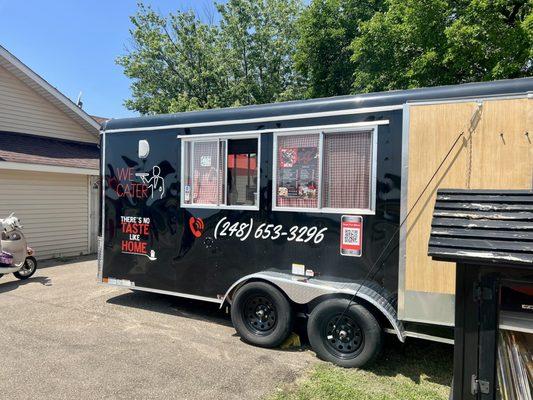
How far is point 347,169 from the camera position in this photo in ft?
14.6

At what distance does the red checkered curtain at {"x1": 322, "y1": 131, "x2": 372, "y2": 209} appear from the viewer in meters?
4.36

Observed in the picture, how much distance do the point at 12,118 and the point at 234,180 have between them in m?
9.31

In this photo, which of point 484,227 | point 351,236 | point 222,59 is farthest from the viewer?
point 222,59

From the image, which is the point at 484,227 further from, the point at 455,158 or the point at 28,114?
the point at 28,114

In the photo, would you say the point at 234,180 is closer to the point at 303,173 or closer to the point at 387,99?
the point at 303,173

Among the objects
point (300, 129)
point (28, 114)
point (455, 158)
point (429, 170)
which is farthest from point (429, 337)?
point (28, 114)

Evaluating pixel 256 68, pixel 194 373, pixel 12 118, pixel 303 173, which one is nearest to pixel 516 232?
pixel 303 173

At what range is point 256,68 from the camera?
20.3m

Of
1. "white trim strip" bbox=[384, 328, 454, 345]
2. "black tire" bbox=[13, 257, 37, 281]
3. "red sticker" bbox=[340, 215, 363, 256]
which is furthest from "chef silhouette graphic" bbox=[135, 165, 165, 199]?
"black tire" bbox=[13, 257, 37, 281]

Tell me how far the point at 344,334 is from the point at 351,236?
3.44 feet

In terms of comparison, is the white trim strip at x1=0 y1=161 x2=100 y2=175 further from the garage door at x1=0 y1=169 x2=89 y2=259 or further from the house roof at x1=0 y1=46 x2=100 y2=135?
the house roof at x1=0 y1=46 x2=100 y2=135

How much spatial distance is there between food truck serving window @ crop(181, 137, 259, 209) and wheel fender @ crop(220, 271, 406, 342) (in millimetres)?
927

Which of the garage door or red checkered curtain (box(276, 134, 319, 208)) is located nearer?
red checkered curtain (box(276, 134, 319, 208))

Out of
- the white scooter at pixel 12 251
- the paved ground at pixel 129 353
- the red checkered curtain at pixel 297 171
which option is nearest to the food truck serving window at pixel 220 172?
the red checkered curtain at pixel 297 171
